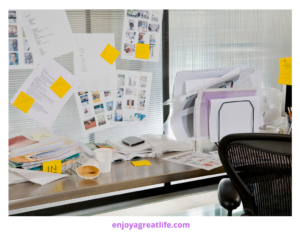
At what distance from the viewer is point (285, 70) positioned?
2.06 m

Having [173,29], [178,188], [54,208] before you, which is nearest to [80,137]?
[54,208]

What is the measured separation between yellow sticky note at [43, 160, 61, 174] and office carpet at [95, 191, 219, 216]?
0.61 meters

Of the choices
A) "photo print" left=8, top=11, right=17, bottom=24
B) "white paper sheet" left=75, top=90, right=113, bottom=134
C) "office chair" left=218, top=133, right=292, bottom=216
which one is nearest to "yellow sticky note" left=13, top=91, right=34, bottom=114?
"white paper sheet" left=75, top=90, right=113, bottom=134

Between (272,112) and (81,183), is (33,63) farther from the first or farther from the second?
(272,112)

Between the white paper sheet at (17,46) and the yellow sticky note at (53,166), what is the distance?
2.09 ft

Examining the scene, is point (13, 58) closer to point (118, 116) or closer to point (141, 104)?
point (118, 116)

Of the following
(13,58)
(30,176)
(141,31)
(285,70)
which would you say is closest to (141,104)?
(141,31)

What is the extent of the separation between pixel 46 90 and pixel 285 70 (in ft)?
5.23

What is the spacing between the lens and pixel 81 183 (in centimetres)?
110

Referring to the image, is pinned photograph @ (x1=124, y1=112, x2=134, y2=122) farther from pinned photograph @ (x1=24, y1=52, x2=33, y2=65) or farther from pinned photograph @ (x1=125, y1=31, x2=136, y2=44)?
pinned photograph @ (x1=24, y1=52, x2=33, y2=65)

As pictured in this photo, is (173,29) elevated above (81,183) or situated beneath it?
elevated above

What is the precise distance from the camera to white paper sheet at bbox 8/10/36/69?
1.52m
